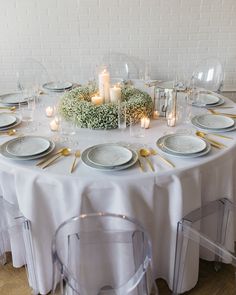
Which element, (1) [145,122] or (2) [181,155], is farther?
(1) [145,122]

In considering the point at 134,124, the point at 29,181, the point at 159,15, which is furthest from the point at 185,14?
the point at 29,181

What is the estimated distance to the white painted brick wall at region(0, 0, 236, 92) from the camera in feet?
10.7

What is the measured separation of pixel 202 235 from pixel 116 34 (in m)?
2.37

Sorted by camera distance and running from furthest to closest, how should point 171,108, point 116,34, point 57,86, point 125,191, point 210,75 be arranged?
1. point 116,34
2. point 210,75
3. point 57,86
4. point 171,108
5. point 125,191

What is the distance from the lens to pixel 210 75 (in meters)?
3.14

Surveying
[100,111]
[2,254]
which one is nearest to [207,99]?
[100,111]

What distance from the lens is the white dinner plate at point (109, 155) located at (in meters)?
1.64

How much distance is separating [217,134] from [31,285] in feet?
4.61

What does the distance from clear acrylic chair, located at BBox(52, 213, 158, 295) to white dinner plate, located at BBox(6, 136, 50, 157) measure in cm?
43

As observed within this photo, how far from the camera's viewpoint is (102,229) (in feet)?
5.27

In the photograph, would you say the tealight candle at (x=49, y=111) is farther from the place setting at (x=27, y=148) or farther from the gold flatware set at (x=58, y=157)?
the gold flatware set at (x=58, y=157)

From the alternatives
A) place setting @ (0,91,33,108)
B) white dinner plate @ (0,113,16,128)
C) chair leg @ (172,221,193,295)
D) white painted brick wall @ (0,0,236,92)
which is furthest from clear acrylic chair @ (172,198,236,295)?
white painted brick wall @ (0,0,236,92)

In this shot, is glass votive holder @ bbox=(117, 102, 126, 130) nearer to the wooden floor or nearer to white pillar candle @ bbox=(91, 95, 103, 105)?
white pillar candle @ bbox=(91, 95, 103, 105)

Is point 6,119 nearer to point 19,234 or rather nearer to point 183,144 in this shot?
point 19,234
